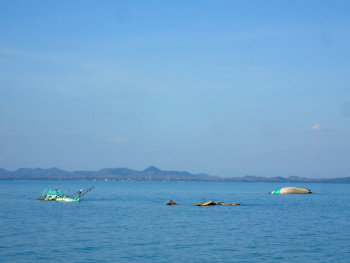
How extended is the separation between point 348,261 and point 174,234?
2047 centimetres

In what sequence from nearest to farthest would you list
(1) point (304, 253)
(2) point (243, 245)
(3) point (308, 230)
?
(1) point (304, 253) < (2) point (243, 245) < (3) point (308, 230)

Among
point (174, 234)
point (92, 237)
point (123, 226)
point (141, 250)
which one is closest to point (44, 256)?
point (141, 250)

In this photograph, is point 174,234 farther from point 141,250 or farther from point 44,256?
point 44,256

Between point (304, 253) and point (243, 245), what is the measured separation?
6.26 meters

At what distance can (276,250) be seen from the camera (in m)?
41.2

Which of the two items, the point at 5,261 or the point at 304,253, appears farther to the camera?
the point at 304,253

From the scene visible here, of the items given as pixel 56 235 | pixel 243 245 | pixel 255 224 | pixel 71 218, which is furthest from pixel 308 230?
pixel 71 218

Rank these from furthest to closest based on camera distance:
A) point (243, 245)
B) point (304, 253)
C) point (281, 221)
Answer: point (281, 221) → point (243, 245) → point (304, 253)

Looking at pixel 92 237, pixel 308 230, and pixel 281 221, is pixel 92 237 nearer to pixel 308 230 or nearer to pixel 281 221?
pixel 308 230

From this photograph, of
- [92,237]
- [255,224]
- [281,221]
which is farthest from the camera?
[281,221]

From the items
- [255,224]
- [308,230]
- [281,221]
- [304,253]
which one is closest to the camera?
[304,253]

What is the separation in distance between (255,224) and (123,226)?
1806 centimetres

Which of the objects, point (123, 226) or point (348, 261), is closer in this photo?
point (348, 261)

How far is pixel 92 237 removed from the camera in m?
48.8
